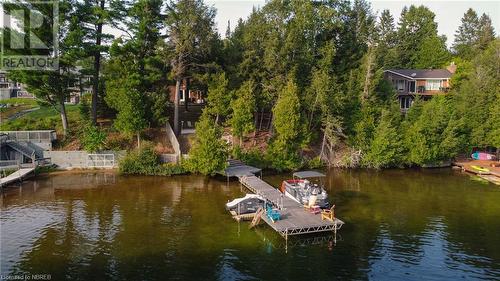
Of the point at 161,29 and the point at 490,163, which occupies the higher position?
the point at 161,29

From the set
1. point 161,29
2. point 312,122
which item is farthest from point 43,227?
point 312,122

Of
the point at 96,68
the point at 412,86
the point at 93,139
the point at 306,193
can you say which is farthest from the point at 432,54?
the point at 93,139

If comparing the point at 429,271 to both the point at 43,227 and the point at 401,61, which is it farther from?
the point at 401,61

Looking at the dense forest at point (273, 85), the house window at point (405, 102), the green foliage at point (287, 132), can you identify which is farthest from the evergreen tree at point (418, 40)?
the green foliage at point (287, 132)

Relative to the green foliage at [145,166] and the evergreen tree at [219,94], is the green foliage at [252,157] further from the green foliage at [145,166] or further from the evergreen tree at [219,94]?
the green foliage at [145,166]

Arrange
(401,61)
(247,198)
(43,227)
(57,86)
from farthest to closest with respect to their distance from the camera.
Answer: (401,61) → (57,86) → (247,198) → (43,227)

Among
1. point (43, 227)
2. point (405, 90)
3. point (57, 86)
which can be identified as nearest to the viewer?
point (43, 227)
